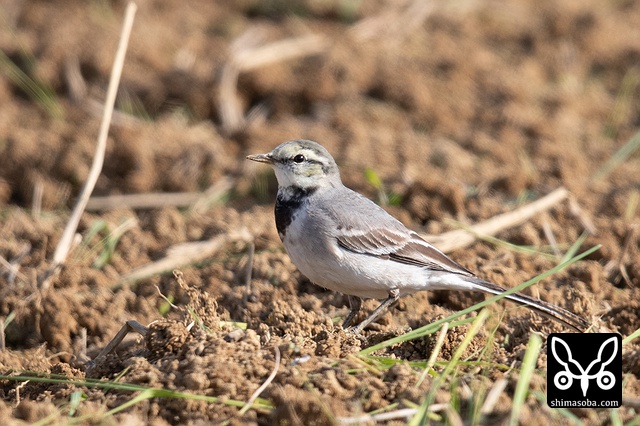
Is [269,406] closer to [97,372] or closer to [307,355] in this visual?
[307,355]

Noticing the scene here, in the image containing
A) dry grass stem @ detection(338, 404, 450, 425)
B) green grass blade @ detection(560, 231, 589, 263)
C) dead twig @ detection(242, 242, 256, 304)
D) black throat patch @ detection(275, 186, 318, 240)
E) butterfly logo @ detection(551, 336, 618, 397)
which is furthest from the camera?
green grass blade @ detection(560, 231, 589, 263)

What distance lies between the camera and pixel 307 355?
4.71 metres

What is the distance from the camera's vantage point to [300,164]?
6.29 m

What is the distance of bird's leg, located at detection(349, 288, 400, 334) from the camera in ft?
19.0

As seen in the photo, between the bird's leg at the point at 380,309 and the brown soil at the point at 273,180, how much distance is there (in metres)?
0.10

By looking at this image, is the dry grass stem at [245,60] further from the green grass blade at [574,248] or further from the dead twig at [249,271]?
the green grass blade at [574,248]

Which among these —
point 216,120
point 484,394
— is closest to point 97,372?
point 484,394

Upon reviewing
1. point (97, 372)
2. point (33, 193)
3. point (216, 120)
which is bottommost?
point (97, 372)

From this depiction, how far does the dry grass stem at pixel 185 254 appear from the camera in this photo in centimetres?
707

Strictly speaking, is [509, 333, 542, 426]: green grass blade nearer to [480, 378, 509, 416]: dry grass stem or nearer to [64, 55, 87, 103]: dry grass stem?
[480, 378, 509, 416]: dry grass stem

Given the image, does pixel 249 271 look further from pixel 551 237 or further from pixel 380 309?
pixel 551 237

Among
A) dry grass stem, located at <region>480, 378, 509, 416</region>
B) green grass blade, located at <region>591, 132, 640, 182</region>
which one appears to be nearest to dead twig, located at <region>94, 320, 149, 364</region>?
dry grass stem, located at <region>480, 378, 509, 416</region>

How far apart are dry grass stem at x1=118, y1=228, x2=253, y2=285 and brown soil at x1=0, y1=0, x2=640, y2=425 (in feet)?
0.39

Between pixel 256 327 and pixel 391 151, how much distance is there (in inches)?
174
